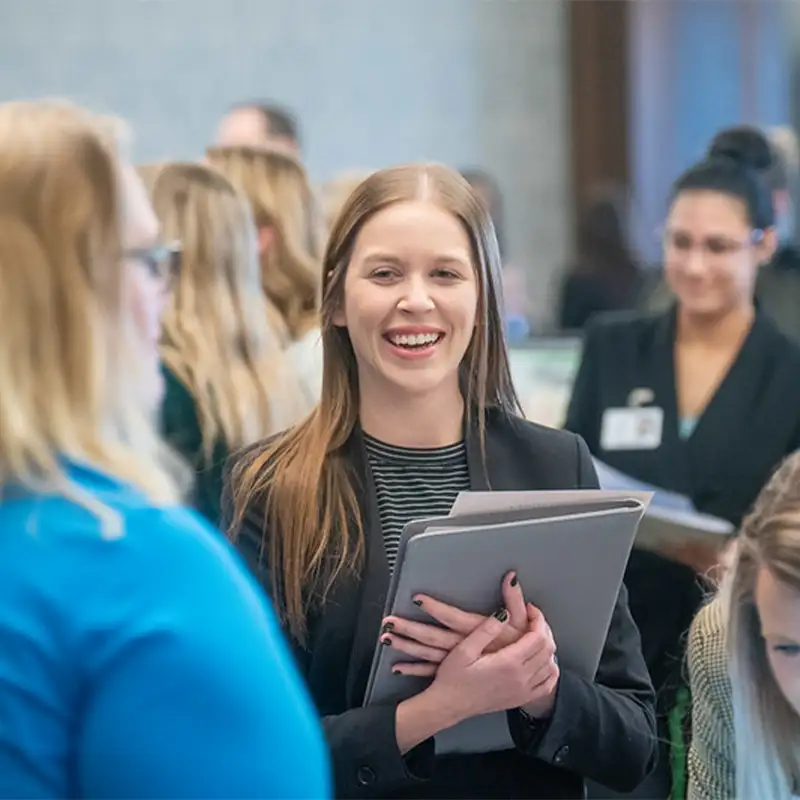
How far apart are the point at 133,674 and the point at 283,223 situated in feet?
6.69

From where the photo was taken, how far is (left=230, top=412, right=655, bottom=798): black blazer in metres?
1.50

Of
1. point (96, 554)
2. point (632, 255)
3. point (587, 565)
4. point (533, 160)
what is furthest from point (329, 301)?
point (533, 160)

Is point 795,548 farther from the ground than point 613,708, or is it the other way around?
point 795,548

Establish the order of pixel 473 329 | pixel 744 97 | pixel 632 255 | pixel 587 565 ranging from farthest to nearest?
pixel 744 97, pixel 632 255, pixel 473 329, pixel 587 565

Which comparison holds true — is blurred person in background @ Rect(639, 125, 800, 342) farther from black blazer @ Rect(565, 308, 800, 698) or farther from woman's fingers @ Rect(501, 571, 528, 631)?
woman's fingers @ Rect(501, 571, 528, 631)

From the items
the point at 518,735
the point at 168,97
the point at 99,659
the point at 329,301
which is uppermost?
the point at 168,97

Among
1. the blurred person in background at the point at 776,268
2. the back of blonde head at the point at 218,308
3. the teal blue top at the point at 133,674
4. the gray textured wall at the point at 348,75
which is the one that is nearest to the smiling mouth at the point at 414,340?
the teal blue top at the point at 133,674

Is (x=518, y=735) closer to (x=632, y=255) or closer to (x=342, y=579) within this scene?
(x=342, y=579)

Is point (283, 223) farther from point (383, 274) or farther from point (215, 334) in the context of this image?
point (383, 274)

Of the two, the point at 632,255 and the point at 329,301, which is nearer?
the point at 329,301

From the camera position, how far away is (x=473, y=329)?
1667 millimetres

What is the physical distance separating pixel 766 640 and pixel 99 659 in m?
0.91

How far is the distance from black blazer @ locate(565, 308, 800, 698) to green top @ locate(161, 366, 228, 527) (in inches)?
29.7

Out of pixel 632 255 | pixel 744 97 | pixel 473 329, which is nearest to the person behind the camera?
pixel 473 329
